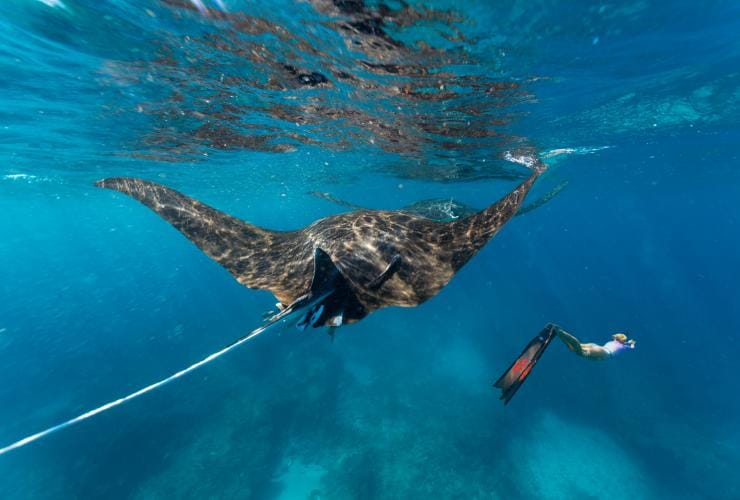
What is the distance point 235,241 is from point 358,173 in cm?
2551

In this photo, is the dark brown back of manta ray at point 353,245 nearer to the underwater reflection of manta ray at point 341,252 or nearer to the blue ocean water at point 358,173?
the underwater reflection of manta ray at point 341,252

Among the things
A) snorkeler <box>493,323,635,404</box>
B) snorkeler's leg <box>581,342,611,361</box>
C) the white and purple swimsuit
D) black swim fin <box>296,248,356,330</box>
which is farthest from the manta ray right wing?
the white and purple swimsuit

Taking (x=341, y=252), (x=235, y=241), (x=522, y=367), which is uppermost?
(x=341, y=252)

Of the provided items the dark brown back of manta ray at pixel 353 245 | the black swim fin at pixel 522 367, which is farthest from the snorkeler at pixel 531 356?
the dark brown back of manta ray at pixel 353 245

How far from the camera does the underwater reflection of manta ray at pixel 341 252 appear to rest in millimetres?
4090

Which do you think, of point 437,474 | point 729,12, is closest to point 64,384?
point 437,474

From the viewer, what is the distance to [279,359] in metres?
24.6

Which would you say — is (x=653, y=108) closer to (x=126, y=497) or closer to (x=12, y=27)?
(x=12, y=27)

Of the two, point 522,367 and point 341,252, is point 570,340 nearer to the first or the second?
point 522,367

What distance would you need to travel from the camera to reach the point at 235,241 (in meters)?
6.32

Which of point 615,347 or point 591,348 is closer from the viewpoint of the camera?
point 591,348

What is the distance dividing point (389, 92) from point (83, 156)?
20141 millimetres

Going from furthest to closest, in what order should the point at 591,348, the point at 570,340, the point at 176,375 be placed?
the point at 591,348
the point at 570,340
the point at 176,375

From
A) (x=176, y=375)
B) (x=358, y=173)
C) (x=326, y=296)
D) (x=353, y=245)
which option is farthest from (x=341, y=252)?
(x=358, y=173)
